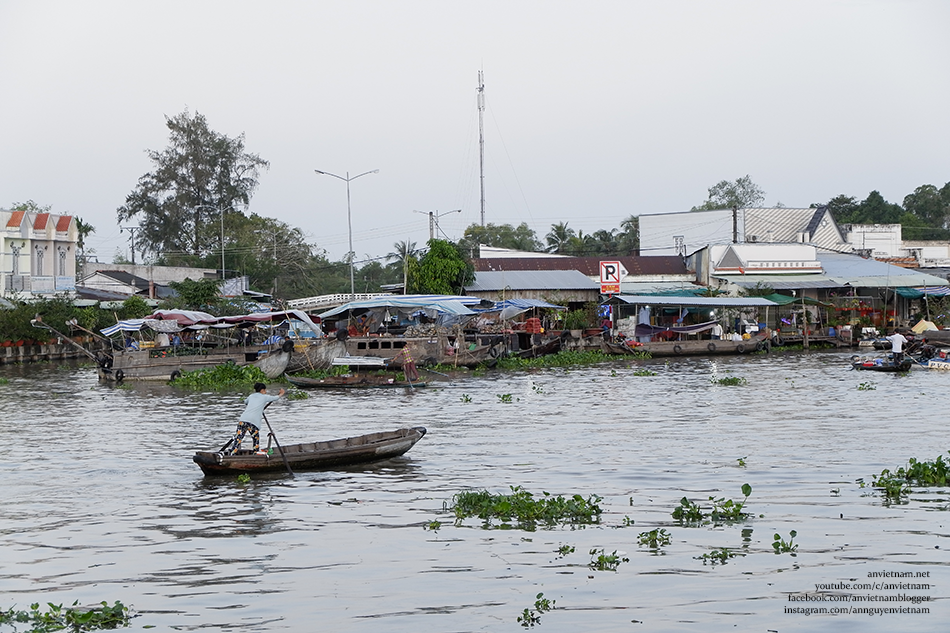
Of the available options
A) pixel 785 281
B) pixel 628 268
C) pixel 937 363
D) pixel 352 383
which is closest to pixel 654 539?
pixel 352 383

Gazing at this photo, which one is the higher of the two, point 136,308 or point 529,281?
point 529,281

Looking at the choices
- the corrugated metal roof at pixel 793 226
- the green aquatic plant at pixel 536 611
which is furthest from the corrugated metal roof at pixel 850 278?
the green aquatic plant at pixel 536 611

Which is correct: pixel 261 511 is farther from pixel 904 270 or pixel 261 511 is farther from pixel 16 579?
pixel 904 270

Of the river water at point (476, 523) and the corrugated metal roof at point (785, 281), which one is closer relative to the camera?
the river water at point (476, 523)

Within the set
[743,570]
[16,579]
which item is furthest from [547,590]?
[16,579]

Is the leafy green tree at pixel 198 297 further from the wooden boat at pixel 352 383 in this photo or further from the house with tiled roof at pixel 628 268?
the wooden boat at pixel 352 383

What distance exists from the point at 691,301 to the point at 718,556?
1448 inches

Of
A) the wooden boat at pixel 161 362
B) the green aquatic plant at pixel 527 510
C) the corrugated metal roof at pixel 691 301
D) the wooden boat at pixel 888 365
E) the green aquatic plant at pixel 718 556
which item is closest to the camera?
the green aquatic plant at pixel 718 556

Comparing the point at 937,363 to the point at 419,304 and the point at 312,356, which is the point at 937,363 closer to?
the point at 419,304

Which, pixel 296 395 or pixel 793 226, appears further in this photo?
pixel 793 226

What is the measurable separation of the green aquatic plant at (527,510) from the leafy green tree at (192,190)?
55.5 meters

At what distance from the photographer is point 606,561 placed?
9.34 m

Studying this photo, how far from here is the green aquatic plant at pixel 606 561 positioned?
9.25 m

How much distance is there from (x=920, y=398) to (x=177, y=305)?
112 ft
